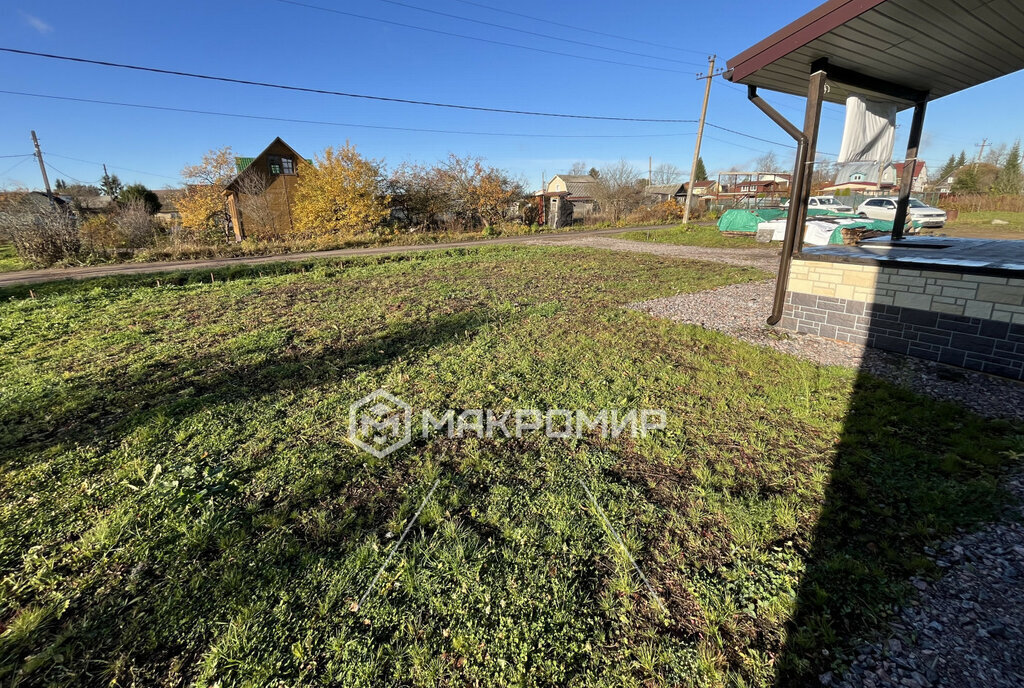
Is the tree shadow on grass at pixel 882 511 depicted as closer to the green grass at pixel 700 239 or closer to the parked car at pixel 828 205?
the green grass at pixel 700 239

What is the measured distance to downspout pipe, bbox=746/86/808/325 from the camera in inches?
189

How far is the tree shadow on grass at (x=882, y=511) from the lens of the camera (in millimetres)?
1596

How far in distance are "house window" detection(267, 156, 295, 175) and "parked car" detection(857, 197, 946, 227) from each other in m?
30.5

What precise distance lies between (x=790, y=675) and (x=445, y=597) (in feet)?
4.27

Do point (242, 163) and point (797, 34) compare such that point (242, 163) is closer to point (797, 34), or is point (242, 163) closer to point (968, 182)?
point (797, 34)

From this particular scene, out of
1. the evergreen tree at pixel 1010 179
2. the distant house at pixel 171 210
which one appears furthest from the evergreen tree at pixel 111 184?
the evergreen tree at pixel 1010 179

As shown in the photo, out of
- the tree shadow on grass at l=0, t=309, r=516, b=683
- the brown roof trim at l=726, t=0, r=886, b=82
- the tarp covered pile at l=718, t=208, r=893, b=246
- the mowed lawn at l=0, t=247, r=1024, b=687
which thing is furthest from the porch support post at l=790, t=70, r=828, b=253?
the tree shadow on grass at l=0, t=309, r=516, b=683

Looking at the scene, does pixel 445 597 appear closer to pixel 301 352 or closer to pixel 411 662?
pixel 411 662

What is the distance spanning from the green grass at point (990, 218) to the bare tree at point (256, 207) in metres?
33.0

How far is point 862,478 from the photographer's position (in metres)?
2.47

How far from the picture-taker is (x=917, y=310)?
13.9 ft

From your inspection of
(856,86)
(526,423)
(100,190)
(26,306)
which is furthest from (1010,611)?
(100,190)

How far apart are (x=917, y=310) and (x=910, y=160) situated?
4.34 metres

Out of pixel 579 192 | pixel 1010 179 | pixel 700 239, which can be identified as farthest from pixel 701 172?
pixel 700 239
